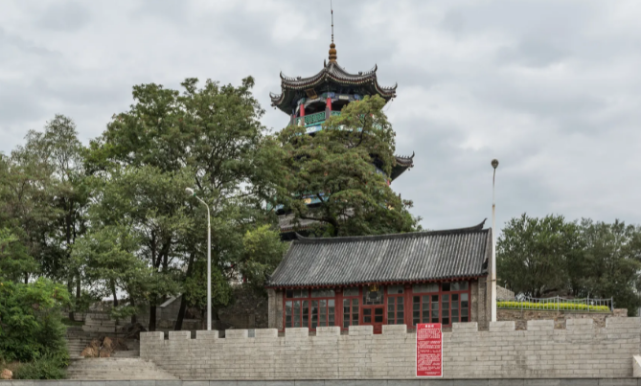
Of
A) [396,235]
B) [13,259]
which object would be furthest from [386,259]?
[13,259]

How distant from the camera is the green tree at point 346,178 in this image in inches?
1465

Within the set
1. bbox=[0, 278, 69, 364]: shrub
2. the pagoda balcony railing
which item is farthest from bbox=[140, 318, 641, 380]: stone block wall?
the pagoda balcony railing

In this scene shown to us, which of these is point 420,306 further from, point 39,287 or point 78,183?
point 78,183

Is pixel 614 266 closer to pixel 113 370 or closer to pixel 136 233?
pixel 136 233

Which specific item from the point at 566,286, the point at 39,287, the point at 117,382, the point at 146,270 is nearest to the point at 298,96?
the point at 566,286

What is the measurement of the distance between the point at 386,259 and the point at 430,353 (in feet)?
21.6

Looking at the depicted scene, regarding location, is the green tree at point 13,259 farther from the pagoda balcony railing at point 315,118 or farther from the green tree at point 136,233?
the pagoda balcony railing at point 315,118

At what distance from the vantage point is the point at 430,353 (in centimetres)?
2372

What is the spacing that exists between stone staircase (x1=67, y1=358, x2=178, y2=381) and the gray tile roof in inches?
240

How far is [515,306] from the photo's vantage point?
29.6m

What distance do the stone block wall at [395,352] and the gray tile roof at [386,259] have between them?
Result: 3.74 meters

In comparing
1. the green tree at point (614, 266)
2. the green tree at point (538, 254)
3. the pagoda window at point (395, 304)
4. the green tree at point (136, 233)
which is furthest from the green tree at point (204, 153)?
the green tree at point (614, 266)

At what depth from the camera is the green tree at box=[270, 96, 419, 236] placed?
1465 inches

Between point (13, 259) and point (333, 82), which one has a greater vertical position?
point (333, 82)
